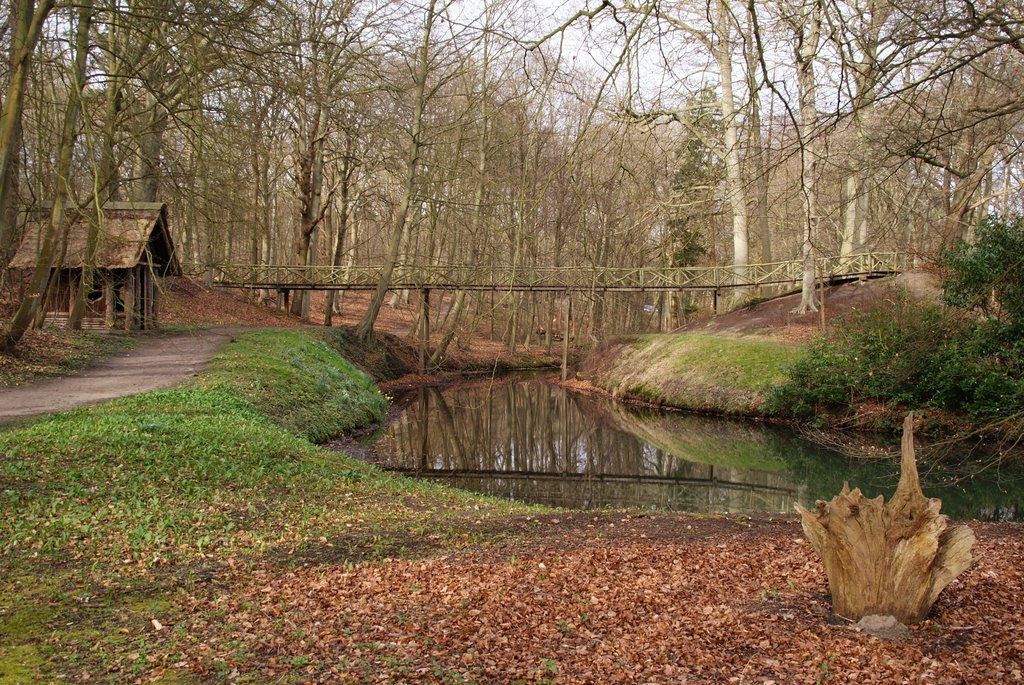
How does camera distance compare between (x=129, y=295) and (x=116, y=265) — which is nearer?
(x=116, y=265)

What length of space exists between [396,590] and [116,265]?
2010 centimetres

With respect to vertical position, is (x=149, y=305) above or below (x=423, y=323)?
above

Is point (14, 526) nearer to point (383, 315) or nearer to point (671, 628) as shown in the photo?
point (671, 628)

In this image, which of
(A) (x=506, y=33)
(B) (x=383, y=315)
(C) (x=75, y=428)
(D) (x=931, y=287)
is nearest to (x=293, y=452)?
(C) (x=75, y=428)

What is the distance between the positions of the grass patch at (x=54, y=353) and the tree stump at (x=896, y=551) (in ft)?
49.8

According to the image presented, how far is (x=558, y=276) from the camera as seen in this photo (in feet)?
105

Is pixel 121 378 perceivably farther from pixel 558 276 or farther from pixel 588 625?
pixel 558 276

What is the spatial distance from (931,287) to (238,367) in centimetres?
2116

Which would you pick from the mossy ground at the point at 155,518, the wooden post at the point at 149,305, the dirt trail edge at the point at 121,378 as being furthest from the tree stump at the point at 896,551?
the wooden post at the point at 149,305

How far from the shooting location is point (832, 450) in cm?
1956

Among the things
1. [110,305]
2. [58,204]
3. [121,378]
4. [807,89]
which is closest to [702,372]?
[121,378]

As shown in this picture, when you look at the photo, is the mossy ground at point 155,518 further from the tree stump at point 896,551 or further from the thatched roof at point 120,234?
the thatched roof at point 120,234

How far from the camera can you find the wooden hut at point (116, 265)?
75.7 feet

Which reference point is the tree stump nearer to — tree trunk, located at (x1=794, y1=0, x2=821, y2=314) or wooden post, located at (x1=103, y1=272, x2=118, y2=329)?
tree trunk, located at (x1=794, y1=0, x2=821, y2=314)
